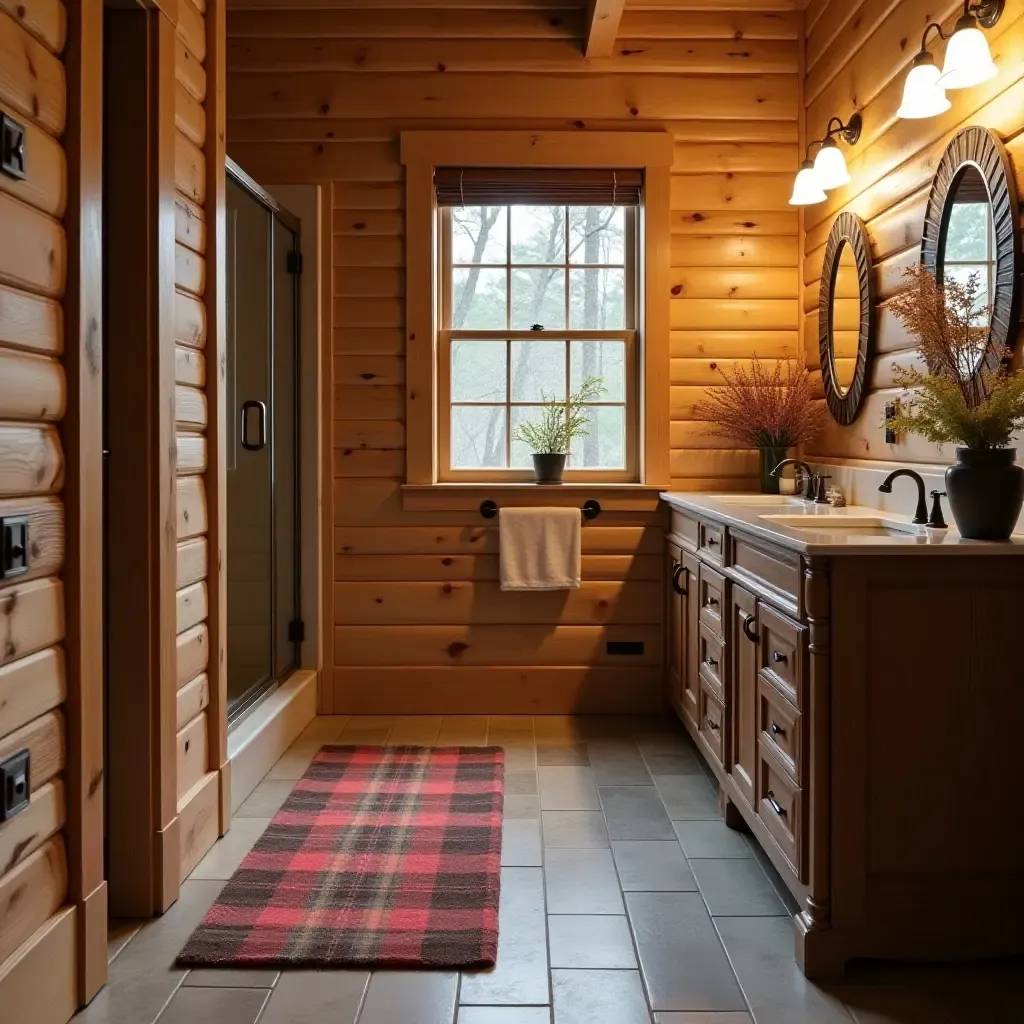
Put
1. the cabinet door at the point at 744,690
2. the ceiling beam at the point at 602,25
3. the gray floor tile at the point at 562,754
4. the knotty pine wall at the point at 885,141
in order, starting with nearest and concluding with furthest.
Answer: the knotty pine wall at the point at 885,141, the cabinet door at the point at 744,690, the gray floor tile at the point at 562,754, the ceiling beam at the point at 602,25

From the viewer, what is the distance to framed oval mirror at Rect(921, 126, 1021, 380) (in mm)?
2627

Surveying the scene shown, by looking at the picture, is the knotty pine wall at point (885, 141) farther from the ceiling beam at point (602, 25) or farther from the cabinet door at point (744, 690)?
the ceiling beam at point (602, 25)

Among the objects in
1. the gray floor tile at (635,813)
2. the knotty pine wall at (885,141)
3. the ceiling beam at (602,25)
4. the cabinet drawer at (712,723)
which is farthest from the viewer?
the ceiling beam at (602,25)

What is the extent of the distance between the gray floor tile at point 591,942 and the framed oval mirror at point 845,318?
198cm

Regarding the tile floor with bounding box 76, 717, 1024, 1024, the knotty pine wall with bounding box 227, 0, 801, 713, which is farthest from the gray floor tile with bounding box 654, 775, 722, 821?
the knotty pine wall with bounding box 227, 0, 801, 713

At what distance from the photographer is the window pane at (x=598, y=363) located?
4.50m

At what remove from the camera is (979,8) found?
272 centimetres

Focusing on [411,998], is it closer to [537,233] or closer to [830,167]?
[830,167]

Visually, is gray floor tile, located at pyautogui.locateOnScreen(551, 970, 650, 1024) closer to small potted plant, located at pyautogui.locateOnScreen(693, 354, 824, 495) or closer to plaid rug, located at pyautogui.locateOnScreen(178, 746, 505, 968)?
plaid rug, located at pyautogui.locateOnScreen(178, 746, 505, 968)

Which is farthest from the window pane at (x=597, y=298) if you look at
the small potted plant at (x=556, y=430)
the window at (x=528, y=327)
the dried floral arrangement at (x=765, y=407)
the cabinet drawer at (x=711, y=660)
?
the cabinet drawer at (x=711, y=660)

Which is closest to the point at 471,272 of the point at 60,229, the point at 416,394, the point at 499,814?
the point at 416,394

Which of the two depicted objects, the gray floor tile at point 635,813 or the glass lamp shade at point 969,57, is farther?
the gray floor tile at point 635,813

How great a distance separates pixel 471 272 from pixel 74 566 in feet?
8.92

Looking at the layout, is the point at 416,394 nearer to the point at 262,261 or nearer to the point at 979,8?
the point at 262,261
